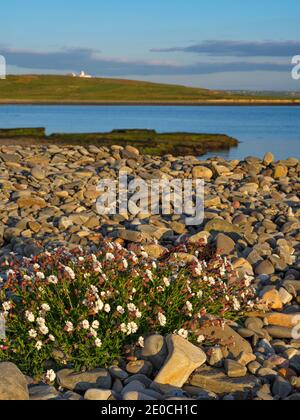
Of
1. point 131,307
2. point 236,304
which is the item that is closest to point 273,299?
point 236,304

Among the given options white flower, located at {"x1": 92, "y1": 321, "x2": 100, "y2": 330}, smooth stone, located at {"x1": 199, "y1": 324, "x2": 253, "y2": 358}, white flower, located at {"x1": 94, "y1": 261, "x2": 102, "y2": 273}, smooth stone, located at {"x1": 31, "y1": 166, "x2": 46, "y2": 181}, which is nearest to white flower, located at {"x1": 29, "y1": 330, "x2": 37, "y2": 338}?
white flower, located at {"x1": 92, "y1": 321, "x2": 100, "y2": 330}

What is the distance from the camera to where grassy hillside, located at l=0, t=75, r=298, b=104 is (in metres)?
134

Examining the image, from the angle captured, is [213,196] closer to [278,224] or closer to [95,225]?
[278,224]

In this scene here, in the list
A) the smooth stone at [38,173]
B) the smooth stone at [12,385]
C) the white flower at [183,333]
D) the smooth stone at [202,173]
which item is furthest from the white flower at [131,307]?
the smooth stone at [202,173]

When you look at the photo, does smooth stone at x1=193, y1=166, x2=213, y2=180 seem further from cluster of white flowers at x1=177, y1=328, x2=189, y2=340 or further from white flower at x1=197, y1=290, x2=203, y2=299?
cluster of white flowers at x1=177, y1=328, x2=189, y2=340

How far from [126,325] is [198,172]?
10534 millimetres

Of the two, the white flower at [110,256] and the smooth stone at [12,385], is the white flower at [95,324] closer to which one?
the smooth stone at [12,385]

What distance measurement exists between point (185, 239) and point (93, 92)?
451 ft

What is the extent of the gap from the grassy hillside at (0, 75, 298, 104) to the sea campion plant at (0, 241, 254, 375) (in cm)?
12475

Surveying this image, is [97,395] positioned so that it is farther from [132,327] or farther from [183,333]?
[183,333]

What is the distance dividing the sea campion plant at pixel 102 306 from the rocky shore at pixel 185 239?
0.22m

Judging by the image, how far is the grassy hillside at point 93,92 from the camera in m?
134

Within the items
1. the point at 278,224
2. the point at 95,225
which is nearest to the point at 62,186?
the point at 95,225

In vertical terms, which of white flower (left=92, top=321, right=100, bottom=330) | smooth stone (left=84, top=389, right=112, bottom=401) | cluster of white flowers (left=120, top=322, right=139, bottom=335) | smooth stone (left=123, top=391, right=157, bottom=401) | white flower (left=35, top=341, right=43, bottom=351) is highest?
white flower (left=92, top=321, right=100, bottom=330)
